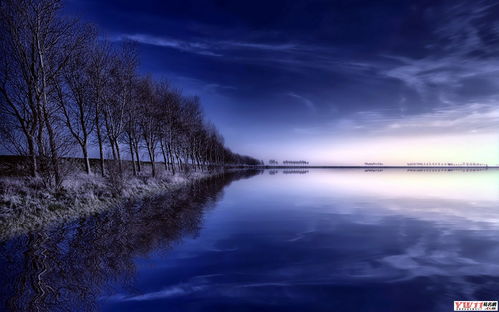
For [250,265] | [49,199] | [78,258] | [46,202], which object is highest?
[49,199]

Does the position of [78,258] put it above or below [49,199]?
below

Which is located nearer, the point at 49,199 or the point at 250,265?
the point at 250,265

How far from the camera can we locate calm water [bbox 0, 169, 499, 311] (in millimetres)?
5809

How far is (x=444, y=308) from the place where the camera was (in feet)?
18.2

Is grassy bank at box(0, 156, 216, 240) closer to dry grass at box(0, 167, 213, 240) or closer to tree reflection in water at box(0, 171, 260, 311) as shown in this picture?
dry grass at box(0, 167, 213, 240)

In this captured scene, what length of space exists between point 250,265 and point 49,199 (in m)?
12.6

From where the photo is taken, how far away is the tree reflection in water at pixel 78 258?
575 centimetres

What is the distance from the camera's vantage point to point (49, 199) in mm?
13844

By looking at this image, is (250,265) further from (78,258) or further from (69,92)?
(69,92)

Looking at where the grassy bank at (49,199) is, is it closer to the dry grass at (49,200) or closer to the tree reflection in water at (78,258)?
the dry grass at (49,200)

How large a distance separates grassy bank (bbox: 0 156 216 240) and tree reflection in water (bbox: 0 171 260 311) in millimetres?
971

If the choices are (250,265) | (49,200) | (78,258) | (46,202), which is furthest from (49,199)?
(250,265)

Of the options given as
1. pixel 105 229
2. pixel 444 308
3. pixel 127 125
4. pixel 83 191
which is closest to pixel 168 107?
pixel 127 125

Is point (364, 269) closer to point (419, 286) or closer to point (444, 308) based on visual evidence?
point (419, 286)
